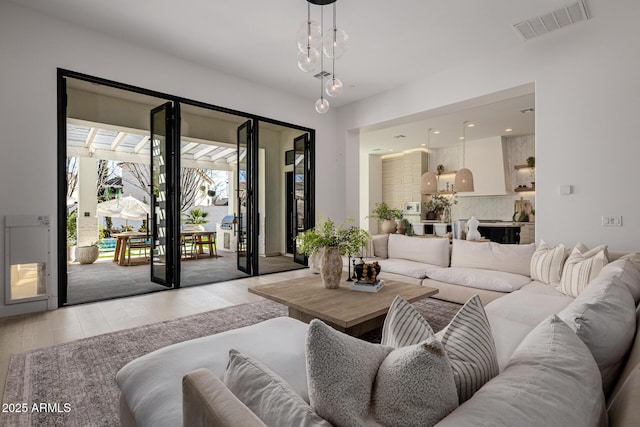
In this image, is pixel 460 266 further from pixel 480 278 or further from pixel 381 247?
pixel 381 247

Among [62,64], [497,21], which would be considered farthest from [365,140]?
[62,64]

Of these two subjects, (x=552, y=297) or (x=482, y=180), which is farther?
(x=482, y=180)

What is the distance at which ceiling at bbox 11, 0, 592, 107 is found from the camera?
3.25 m

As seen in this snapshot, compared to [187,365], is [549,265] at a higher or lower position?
higher

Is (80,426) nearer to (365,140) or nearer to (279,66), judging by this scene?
(279,66)

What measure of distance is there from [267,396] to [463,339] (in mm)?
536

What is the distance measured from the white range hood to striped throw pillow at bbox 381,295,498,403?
7.84 m

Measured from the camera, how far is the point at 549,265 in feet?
9.93

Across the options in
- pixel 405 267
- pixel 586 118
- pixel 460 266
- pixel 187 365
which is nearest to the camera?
pixel 187 365

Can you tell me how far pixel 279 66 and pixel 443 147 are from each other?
19.9 feet

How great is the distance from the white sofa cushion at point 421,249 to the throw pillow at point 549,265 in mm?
1036

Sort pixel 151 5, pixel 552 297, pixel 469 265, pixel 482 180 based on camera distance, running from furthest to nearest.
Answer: pixel 482 180 < pixel 469 265 < pixel 151 5 < pixel 552 297

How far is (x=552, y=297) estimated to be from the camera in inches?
101

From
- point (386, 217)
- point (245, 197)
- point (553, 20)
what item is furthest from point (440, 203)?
point (553, 20)
